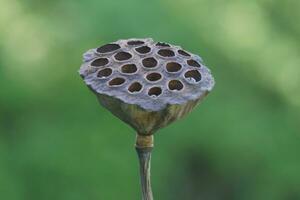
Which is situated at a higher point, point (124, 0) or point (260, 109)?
point (124, 0)

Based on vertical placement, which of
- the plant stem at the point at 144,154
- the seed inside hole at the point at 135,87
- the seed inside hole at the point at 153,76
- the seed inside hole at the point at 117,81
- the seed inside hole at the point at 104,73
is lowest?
the plant stem at the point at 144,154

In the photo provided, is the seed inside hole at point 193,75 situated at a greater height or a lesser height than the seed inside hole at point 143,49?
lesser

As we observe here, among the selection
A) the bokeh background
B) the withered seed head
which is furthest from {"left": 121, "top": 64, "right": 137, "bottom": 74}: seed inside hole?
the bokeh background

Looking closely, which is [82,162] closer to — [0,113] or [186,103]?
[0,113]

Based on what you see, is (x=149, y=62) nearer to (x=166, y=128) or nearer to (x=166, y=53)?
(x=166, y=53)

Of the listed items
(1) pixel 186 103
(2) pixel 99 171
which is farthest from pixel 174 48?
(2) pixel 99 171

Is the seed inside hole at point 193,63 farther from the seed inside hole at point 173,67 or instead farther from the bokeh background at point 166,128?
the bokeh background at point 166,128

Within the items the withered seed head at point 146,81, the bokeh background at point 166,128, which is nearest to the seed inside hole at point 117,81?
the withered seed head at point 146,81
